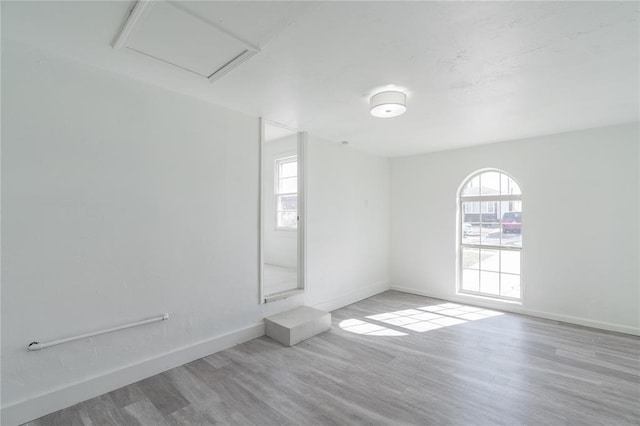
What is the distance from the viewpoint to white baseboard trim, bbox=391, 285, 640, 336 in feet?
11.7

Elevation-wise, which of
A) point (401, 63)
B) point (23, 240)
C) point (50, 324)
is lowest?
point (50, 324)

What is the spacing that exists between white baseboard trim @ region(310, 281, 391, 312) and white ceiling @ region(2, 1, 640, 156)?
2598 mm

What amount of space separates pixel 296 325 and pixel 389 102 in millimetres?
2471

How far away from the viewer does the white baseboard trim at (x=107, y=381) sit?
6.31ft

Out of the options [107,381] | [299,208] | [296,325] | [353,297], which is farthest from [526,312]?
Result: [107,381]

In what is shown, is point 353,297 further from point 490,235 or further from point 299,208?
point 490,235

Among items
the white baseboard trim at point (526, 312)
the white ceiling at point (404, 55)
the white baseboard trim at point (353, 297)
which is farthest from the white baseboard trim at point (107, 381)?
the white baseboard trim at point (526, 312)

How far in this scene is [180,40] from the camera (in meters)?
1.86

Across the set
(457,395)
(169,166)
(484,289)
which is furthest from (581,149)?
(169,166)

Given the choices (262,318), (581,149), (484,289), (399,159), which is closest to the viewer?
(262,318)

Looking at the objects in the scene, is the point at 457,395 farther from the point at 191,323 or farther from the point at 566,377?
the point at 191,323

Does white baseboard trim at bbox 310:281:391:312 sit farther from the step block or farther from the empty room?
the step block

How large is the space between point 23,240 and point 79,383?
111 cm

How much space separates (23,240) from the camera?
1947mm
